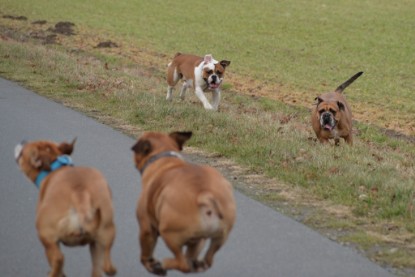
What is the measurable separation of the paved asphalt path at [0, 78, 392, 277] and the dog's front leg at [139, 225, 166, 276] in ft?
1.81

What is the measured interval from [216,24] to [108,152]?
3033 cm

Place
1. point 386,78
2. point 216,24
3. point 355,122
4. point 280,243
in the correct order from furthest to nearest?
point 216,24, point 386,78, point 355,122, point 280,243

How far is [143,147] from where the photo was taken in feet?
22.5

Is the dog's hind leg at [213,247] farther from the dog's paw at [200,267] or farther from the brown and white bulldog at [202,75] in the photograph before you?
the brown and white bulldog at [202,75]

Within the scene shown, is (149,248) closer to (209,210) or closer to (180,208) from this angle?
(180,208)

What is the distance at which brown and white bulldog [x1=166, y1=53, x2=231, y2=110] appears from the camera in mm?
17328

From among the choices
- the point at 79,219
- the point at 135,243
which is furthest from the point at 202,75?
the point at 79,219

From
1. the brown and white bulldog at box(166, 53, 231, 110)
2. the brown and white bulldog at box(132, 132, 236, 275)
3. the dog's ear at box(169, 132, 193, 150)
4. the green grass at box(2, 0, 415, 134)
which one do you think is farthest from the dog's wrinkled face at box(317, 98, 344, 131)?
the brown and white bulldog at box(132, 132, 236, 275)

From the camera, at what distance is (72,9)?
43.0 meters

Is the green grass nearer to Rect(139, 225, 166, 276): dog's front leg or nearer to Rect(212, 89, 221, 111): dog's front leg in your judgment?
Rect(212, 89, 221, 111): dog's front leg

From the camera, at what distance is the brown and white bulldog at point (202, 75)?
682 inches

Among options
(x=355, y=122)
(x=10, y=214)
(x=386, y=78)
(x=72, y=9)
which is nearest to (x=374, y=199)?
(x=10, y=214)

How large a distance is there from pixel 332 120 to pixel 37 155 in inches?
339

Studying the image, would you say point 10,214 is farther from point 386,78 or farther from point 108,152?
point 386,78
